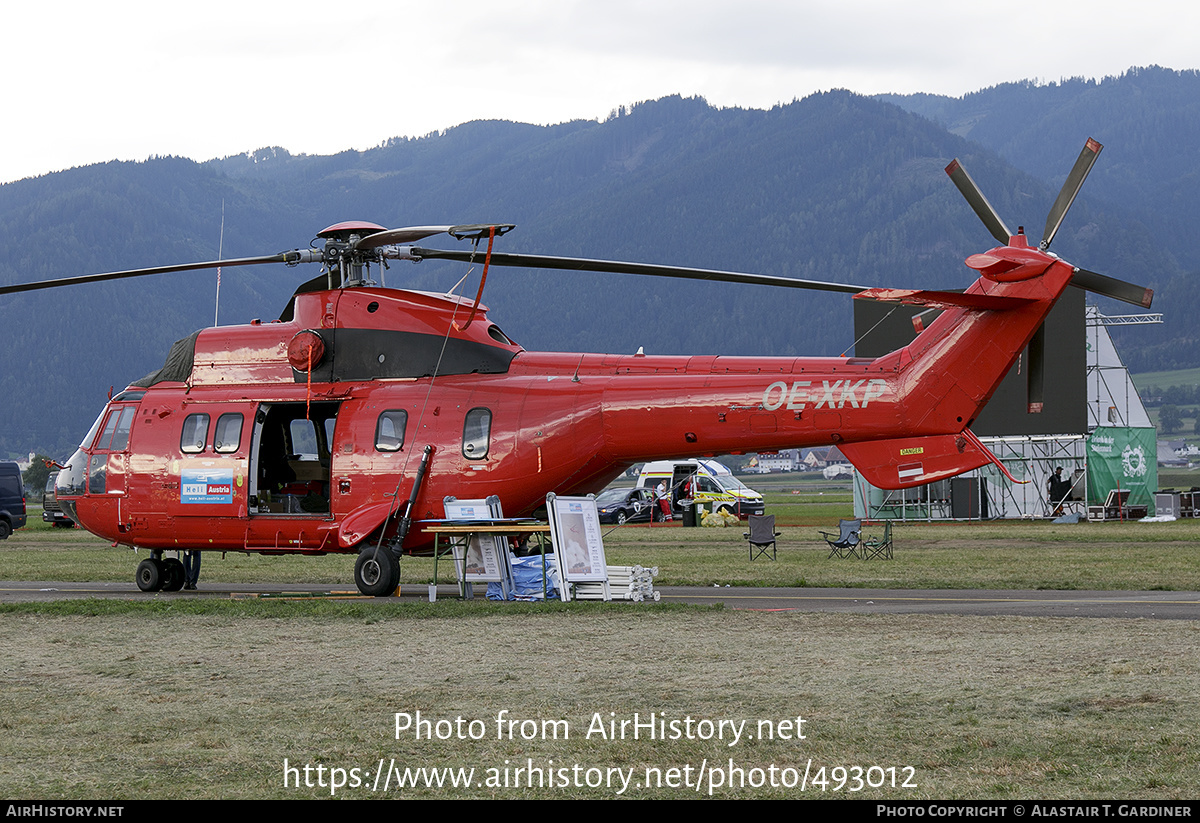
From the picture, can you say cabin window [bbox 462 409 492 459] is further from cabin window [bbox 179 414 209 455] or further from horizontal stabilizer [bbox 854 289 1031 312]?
horizontal stabilizer [bbox 854 289 1031 312]

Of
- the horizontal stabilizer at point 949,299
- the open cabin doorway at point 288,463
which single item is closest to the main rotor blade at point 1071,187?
the horizontal stabilizer at point 949,299

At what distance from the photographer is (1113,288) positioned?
1528 centimetres

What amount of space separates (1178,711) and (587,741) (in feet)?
13.2

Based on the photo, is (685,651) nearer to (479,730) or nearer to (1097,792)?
(479,730)

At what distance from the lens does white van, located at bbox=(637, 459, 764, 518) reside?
51.5 meters

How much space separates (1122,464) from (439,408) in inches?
1432

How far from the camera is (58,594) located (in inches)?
780

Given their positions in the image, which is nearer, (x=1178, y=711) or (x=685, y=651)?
(x=1178, y=711)

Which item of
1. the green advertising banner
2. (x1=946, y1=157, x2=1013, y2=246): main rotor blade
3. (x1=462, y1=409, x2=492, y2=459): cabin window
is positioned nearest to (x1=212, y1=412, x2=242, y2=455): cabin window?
(x1=462, y1=409, x2=492, y2=459): cabin window

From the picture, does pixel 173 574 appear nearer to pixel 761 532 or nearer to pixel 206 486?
pixel 206 486

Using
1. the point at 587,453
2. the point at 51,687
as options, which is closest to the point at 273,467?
the point at 587,453
